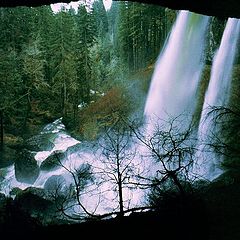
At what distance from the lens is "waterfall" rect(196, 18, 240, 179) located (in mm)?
22797

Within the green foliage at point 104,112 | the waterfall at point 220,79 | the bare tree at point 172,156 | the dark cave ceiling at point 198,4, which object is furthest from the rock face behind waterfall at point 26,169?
the dark cave ceiling at point 198,4

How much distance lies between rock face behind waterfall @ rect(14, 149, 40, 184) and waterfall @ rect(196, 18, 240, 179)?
443 inches

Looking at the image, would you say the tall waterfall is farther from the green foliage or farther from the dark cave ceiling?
the dark cave ceiling

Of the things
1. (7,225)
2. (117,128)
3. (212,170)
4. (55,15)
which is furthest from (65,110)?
(7,225)

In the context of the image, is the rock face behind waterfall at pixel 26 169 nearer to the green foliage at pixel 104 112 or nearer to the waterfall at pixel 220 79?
the green foliage at pixel 104 112

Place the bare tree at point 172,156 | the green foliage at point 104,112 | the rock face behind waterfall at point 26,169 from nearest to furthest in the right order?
the bare tree at point 172,156, the rock face behind waterfall at point 26,169, the green foliage at point 104,112

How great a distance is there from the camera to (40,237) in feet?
13.6

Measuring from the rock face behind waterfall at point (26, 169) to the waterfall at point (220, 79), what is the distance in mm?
11244

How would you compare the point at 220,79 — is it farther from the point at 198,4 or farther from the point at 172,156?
the point at 198,4

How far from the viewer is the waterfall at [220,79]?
22797mm

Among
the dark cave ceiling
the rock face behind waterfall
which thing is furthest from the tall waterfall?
the dark cave ceiling

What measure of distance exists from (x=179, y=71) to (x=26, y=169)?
15.8 m

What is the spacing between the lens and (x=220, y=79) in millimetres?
24969

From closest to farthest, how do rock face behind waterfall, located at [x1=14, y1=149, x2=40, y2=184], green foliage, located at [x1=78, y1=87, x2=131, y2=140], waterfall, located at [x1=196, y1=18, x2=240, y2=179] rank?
waterfall, located at [x1=196, y1=18, x2=240, y2=179] < rock face behind waterfall, located at [x1=14, y1=149, x2=40, y2=184] < green foliage, located at [x1=78, y1=87, x2=131, y2=140]
